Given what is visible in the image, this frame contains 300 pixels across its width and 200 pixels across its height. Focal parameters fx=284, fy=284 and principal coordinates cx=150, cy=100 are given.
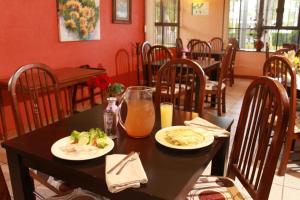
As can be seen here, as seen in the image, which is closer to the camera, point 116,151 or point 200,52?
point 116,151

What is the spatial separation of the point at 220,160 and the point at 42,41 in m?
2.69

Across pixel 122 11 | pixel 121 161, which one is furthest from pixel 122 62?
pixel 121 161

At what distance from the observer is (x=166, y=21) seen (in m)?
6.53

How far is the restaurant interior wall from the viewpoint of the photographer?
2.98 metres

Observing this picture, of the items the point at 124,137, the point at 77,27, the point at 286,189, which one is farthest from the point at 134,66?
the point at 124,137

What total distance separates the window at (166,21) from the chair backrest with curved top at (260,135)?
17.4ft

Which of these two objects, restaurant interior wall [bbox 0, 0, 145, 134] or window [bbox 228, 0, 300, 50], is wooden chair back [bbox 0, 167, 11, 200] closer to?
restaurant interior wall [bbox 0, 0, 145, 134]

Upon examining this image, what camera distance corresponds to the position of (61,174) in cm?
110

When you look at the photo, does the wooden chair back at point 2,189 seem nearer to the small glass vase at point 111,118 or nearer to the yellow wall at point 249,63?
the small glass vase at point 111,118

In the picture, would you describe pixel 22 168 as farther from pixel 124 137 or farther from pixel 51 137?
pixel 124 137

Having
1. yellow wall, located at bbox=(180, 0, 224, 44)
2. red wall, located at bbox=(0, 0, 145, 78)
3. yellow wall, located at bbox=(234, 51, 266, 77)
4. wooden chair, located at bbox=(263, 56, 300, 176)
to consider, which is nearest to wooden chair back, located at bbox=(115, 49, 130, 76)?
red wall, located at bbox=(0, 0, 145, 78)

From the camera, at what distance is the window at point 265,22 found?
575cm

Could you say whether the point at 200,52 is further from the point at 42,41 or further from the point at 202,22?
the point at 42,41

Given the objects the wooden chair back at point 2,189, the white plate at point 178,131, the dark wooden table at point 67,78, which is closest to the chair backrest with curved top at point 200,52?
the dark wooden table at point 67,78
